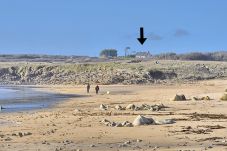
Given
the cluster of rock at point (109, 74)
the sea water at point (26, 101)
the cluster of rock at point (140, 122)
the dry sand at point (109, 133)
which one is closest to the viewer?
the dry sand at point (109, 133)

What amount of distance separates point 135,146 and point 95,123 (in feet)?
24.0

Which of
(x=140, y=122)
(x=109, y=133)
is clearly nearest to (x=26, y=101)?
(x=140, y=122)

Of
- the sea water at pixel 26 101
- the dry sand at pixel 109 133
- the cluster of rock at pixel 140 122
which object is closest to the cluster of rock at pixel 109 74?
the sea water at pixel 26 101

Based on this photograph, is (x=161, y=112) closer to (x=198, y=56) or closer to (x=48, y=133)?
(x=48, y=133)

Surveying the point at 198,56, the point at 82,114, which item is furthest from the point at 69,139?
the point at 198,56

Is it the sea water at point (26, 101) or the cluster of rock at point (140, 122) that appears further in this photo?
the sea water at point (26, 101)

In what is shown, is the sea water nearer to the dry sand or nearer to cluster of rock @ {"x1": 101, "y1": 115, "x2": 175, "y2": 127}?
the dry sand

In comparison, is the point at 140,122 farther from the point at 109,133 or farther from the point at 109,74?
the point at 109,74

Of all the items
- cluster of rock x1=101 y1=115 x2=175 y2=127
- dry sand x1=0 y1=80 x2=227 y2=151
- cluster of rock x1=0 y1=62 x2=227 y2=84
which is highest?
cluster of rock x1=0 y1=62 x2=227 y2=84

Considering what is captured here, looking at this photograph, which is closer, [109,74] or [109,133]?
[109,133]

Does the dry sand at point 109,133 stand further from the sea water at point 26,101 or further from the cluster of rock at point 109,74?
the cluster of rock at point 109,74

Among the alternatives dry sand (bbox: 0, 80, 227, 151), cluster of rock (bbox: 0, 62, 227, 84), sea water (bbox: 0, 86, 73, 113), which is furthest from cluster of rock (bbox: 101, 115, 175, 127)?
cluster of rock (bbox: 0, 62, 227, 84)

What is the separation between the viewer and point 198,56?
182 meters

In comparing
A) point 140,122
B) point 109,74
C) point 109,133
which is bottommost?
point 109,133
